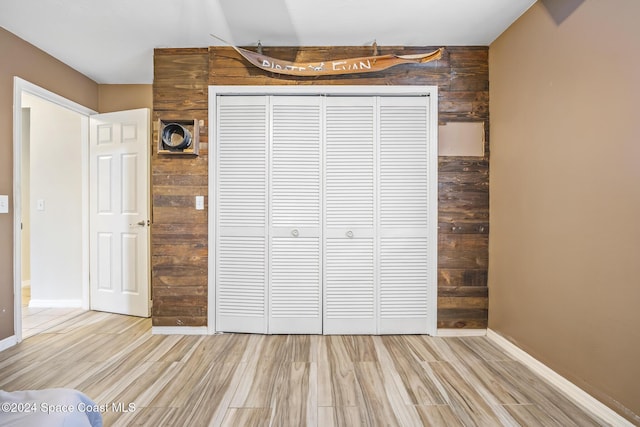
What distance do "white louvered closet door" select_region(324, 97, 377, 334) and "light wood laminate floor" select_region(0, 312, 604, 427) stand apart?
541mm

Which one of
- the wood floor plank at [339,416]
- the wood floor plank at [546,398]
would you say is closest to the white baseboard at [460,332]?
the wood floor plank at [546,398]

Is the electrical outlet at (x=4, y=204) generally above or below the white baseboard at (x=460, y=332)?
above

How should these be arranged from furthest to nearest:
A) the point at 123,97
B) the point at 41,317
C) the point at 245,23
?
the point at 123,97, the point at 41,317, the point at 245,23

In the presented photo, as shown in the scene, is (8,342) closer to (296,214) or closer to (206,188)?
(206,188)

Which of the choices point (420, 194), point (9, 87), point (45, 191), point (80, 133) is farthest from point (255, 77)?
point (45, 191)

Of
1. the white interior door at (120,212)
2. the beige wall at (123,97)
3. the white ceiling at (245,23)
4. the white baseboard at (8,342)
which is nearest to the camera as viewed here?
the white ceiling at (245,23)

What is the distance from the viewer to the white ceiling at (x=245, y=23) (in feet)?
7.31

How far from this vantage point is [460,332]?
2.79 metres

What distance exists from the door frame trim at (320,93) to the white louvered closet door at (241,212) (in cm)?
5

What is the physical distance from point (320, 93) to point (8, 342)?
3303mm

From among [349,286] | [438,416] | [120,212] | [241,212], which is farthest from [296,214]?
[120,212]

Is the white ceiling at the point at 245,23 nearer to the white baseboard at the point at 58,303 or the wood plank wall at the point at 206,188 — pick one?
the wood plank wall at the point at 206,188

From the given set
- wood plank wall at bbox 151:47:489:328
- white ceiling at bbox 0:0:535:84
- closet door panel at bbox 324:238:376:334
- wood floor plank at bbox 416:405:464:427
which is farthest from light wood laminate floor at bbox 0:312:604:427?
white ceiling at bbox 0:0:535:84

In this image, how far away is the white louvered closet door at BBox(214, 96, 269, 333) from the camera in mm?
2803
